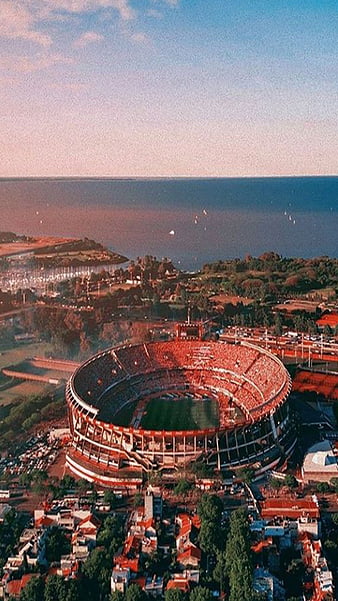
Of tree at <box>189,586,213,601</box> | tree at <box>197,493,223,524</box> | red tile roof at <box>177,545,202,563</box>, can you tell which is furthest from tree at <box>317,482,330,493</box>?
tree at <box>189,586,213,601</box>

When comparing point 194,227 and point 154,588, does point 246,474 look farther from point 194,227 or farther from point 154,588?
point 194,227

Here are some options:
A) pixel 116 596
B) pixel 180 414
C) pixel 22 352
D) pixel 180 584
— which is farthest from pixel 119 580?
pixel 22 352

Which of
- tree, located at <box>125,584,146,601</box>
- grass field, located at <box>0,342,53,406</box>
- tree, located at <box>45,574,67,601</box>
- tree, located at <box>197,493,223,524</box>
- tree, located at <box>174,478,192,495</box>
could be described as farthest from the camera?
grass field, located at <box>0,342,53,406</box>

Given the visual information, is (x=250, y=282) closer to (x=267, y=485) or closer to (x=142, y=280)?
(x=142, y=280)

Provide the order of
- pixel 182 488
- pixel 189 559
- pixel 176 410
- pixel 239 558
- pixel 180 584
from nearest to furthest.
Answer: pixel 180 584, pixel 239 558, pixel 189 559, pixel 182 488, pixel 176 410

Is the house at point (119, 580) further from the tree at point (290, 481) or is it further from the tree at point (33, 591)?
the tree at point (290, 481)

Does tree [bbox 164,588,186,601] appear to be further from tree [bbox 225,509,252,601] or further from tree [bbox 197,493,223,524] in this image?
tree [bbox 197,493,223,524]
